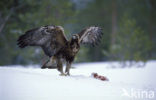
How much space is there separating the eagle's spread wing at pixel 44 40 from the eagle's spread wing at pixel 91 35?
70 centimetres

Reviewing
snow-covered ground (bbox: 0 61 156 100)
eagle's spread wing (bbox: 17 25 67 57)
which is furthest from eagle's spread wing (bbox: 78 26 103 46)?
snow-covered ground (bbox: 0 61 156 100)

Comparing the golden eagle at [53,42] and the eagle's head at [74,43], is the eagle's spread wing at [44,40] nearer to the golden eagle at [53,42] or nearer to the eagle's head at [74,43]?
the golden eagle at [53,42]

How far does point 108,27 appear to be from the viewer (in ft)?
107

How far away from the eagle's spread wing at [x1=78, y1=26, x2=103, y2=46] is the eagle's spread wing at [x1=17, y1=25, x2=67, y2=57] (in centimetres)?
70

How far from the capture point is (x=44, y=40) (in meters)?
7.10

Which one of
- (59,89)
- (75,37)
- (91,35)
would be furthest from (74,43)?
(59,89)

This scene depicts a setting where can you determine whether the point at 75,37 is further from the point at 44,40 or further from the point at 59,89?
the point at 59,89

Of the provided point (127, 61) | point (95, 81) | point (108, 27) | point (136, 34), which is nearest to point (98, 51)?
point (108, 27)

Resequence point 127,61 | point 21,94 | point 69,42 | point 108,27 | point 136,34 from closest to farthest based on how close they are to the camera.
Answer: point 21,94 < point 69,42 < point 136,34 < point 127,61 < point 108,27

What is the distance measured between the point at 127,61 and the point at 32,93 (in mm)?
16129

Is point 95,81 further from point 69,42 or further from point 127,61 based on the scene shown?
point 127,61

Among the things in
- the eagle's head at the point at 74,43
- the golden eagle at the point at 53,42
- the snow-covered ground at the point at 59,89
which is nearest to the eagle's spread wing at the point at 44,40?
the golden eagle at the point at 53,42

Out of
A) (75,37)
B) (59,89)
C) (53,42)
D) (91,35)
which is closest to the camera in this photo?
(59,89)

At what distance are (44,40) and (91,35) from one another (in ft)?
4.57
